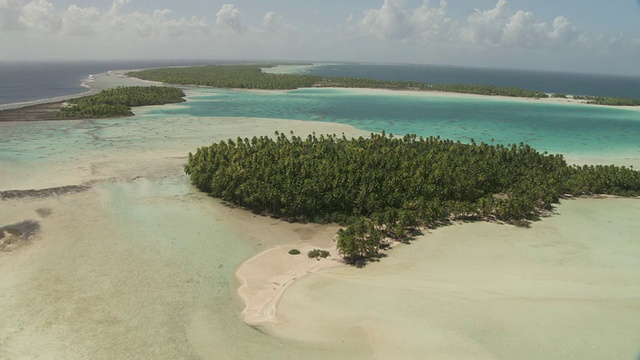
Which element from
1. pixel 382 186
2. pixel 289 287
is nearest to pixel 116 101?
pixel 382 186

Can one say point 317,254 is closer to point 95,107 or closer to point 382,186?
point 382,186

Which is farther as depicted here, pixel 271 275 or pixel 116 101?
pixel 116 101

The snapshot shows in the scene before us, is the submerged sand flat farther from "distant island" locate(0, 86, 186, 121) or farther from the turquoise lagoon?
"distant island" locate(0, 86, 186, 121)

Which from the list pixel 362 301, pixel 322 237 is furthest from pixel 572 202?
pixel 362 301

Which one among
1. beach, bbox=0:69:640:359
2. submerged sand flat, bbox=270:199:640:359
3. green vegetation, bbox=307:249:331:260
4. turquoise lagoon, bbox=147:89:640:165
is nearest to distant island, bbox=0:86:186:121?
turquoise lagoon, bbox=147:89:640:165

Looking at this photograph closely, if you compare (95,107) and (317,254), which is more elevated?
(95,107)

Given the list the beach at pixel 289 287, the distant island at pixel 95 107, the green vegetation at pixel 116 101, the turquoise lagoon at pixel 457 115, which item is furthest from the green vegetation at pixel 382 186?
the distant island at pixel 95 107
